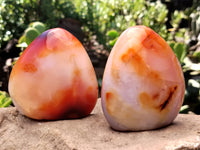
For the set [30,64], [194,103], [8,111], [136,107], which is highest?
[30,64]

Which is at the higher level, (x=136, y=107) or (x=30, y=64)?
(x=30, y=64)

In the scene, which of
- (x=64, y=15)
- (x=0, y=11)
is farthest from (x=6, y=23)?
(x=64, y=15)

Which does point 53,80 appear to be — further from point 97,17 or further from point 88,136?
point 97,17

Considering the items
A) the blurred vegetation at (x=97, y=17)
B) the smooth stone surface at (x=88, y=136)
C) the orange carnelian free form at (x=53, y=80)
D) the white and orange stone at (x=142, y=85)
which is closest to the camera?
the smooth stone surface at (x=88, y=136)

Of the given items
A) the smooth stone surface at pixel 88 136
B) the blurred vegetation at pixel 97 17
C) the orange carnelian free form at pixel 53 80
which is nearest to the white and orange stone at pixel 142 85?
the smooth stone surface at pixel 88 136

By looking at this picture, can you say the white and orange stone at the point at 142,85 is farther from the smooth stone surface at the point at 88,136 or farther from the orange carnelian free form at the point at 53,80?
the orange carnelian free form at the point at 53,80

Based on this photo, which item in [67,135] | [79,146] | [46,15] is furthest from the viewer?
[46,15]

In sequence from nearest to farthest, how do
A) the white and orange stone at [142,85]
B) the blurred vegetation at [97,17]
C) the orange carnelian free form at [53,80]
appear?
the white and orange stone at [142,85] < the orange carnelian free form at [53,80] < the blurred vegetation at [97,17]

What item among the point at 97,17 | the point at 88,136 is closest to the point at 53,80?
the point at 88,136

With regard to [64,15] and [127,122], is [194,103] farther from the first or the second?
[64,15]

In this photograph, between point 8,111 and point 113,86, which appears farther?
point 8,111
